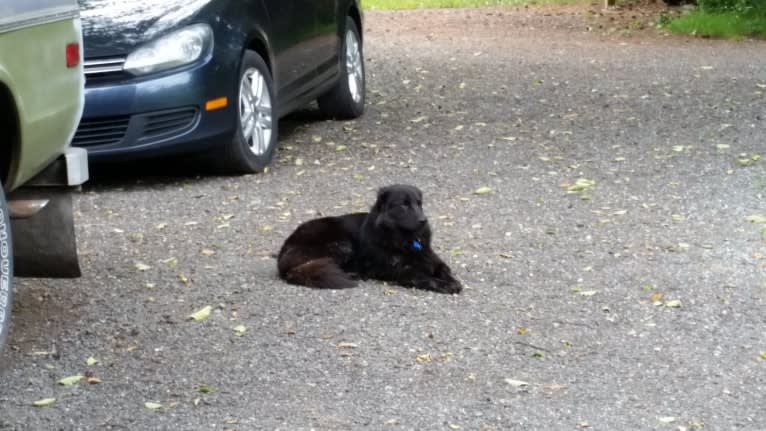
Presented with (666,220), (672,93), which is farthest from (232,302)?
(672,93)

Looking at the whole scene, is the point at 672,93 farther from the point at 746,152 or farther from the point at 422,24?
the point at 422,24

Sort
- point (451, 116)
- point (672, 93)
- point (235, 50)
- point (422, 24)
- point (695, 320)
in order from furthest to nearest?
point (422, 24), point (672, 93), point (451, 116), point (235, 50), point (695, 320)

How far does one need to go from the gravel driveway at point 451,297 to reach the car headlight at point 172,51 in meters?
0.89

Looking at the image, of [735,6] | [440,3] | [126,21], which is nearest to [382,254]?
[126,21]

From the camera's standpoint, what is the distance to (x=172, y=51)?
9047 millimetres

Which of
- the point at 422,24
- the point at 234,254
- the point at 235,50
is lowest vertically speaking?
the point at 422,24

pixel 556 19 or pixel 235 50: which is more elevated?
pixel 235 50

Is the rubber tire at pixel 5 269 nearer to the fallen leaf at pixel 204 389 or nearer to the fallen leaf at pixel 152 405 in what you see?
the fallen leaf at pixel 152 405

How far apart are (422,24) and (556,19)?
7.24 ft

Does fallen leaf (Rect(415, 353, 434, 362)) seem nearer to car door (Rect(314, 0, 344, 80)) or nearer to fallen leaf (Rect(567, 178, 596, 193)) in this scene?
fallen leaf (Rect(567, 178, 596, 193))

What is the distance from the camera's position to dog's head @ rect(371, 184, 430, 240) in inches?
262

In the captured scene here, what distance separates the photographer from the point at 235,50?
9.42 metres

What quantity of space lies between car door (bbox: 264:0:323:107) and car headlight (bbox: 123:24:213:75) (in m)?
0.99

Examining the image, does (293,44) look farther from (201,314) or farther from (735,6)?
(735,6)
